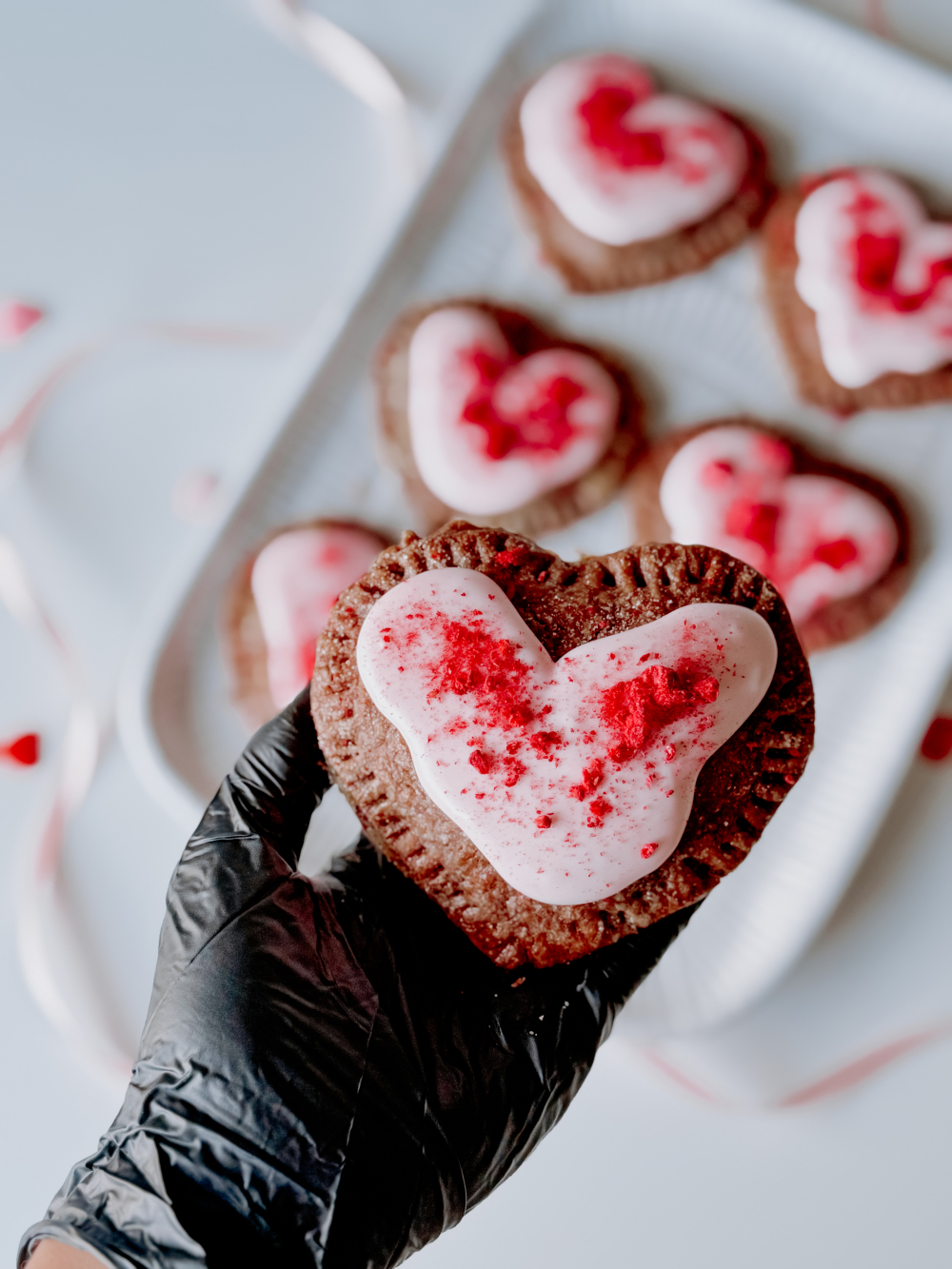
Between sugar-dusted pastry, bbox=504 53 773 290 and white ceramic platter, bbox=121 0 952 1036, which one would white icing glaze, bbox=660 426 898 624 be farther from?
sugar-dusted pastry, bbox=504 53 773 290

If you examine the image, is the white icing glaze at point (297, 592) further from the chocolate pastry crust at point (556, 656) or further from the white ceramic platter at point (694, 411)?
the chocolate pastry crust at point (556, 656)

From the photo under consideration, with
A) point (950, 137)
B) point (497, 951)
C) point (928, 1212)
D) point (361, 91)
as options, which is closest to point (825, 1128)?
point (928, 1212)

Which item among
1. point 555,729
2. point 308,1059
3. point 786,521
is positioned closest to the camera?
point 555,729

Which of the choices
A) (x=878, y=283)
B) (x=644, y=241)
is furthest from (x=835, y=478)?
(x=644, y=241)

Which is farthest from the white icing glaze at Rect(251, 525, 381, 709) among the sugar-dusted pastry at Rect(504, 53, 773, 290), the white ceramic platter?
the sugar-dusted pastry at Rect(504, 53, 773, 290)

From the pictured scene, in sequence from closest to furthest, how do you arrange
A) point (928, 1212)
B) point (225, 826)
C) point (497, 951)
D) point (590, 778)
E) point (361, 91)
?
point (590, 778) → point (497, 951) → point (225, 826) → point (928, 1212) → point (361, 91)

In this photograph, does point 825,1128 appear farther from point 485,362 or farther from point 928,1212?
point 485,362

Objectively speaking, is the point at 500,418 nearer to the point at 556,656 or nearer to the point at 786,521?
the point at 786,521
